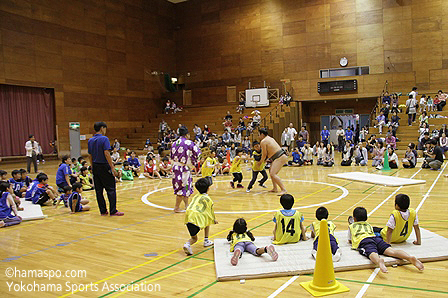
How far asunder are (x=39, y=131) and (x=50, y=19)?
6.96 m

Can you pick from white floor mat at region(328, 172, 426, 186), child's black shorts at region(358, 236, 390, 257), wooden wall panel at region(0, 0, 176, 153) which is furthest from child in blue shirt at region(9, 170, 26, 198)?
wooden wall panel at region(0, 0, 176, 153)

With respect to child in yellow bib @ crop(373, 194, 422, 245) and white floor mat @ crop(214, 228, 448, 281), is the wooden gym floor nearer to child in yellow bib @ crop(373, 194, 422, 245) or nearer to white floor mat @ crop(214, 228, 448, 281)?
white floor mat @ crop(214, 228, 448, 281)

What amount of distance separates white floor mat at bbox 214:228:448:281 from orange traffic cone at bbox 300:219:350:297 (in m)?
0.44

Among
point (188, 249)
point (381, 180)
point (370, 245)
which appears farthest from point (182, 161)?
point (381, 180)

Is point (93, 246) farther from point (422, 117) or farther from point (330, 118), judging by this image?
point (330, 118)

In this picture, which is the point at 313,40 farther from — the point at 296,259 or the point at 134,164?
the point at 296,259

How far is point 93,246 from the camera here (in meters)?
5.63

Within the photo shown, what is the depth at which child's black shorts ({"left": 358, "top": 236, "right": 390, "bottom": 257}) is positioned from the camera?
4.48 meters

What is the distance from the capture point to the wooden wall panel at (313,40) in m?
24.9

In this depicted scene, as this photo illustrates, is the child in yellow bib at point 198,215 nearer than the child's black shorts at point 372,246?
No

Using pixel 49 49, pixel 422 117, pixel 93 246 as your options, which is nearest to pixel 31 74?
pixel 49 49

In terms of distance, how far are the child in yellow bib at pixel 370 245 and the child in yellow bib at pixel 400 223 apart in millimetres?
234

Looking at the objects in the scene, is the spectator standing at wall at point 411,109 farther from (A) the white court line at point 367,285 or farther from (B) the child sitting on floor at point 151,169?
(A) the white court line at point 367,285

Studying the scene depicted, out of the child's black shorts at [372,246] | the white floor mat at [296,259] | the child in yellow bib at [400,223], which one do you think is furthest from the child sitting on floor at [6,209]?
the child in yellow bib at [400,223]
